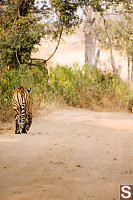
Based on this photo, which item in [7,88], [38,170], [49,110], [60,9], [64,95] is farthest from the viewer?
[64,95]

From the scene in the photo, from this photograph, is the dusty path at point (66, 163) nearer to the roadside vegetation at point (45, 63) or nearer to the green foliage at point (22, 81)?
the green foliage at point (22, 81)

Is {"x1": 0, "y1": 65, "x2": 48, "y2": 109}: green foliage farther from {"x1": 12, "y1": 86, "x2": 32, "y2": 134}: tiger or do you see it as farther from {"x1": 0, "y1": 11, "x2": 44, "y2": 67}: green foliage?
{"x1": 12, "y1": 86, "x2": 32, "y2": 134}: tiger

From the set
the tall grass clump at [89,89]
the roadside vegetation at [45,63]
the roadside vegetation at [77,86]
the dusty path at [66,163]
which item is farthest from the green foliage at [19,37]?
the dusty path at [66,163]

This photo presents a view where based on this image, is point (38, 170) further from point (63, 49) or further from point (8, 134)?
point (63, 49)

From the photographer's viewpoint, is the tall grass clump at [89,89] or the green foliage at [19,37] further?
the tall grass clump at [89,89]

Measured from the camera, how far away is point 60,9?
45.7 feet

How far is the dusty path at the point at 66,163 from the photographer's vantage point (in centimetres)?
409

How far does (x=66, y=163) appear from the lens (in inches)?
219

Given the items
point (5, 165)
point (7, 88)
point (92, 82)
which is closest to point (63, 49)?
point (92, 82)

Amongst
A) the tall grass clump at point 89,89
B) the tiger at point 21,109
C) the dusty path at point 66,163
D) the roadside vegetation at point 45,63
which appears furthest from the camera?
the tall grass clump at point 89,89

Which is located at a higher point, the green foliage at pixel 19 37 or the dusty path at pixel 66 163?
the green foliage at pixel 19 37

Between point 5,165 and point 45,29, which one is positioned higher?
point 45,29

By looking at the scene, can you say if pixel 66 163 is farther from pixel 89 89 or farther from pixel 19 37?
pixel 89 89

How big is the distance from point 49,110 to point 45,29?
→ 3.69 meters
